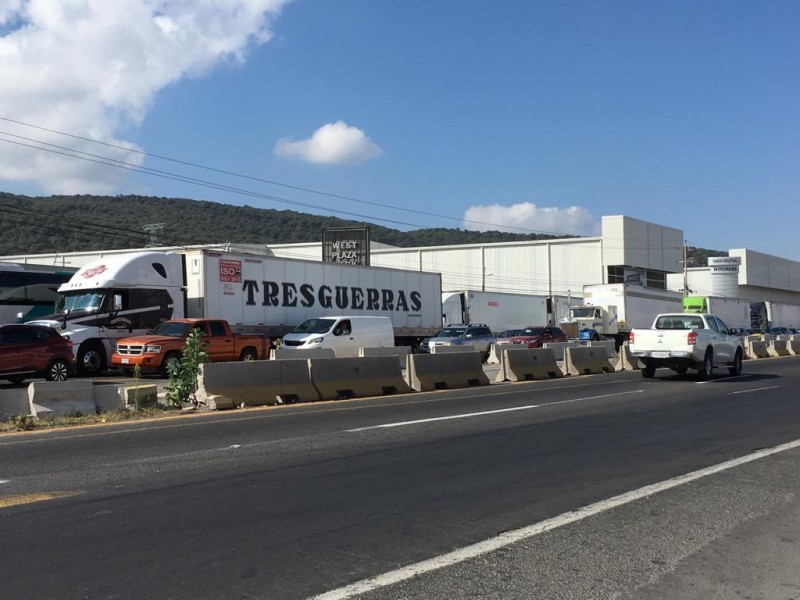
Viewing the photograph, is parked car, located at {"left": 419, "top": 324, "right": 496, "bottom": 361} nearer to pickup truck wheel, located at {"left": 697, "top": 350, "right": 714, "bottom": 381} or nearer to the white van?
the white van

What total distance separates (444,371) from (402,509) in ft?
42.0

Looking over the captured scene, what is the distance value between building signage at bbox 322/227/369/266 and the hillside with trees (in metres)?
22.1

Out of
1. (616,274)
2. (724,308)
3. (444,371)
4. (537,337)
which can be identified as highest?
(616,274)

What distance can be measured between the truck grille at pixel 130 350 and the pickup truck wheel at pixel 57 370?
1859 mm

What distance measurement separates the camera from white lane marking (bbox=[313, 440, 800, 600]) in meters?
4.94

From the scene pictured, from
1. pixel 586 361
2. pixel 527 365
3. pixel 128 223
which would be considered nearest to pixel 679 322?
pixel 586 361

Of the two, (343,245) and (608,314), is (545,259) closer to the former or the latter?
(343,245)

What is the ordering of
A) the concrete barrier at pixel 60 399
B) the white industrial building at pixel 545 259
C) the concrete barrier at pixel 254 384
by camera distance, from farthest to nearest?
the white industrial building at pixel 545 259 < the concrete barrier at pixel 254 384 < the concrete barrier at pixel 60 399

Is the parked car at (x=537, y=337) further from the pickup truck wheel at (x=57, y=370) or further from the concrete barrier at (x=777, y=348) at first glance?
the pickup truck wheel at (x=57, y=370)

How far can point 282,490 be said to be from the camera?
7586mm

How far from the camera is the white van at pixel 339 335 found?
2534 cm

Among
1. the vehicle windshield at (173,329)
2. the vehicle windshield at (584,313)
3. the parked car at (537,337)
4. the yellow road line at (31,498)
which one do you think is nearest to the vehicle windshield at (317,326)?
the vehicle windshield at (173,329)

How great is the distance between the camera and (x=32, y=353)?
1912 cm

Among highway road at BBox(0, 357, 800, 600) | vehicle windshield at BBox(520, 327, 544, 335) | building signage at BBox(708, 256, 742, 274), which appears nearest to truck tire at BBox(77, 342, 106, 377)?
highway road at BBox(0, 357, 800, 600)
